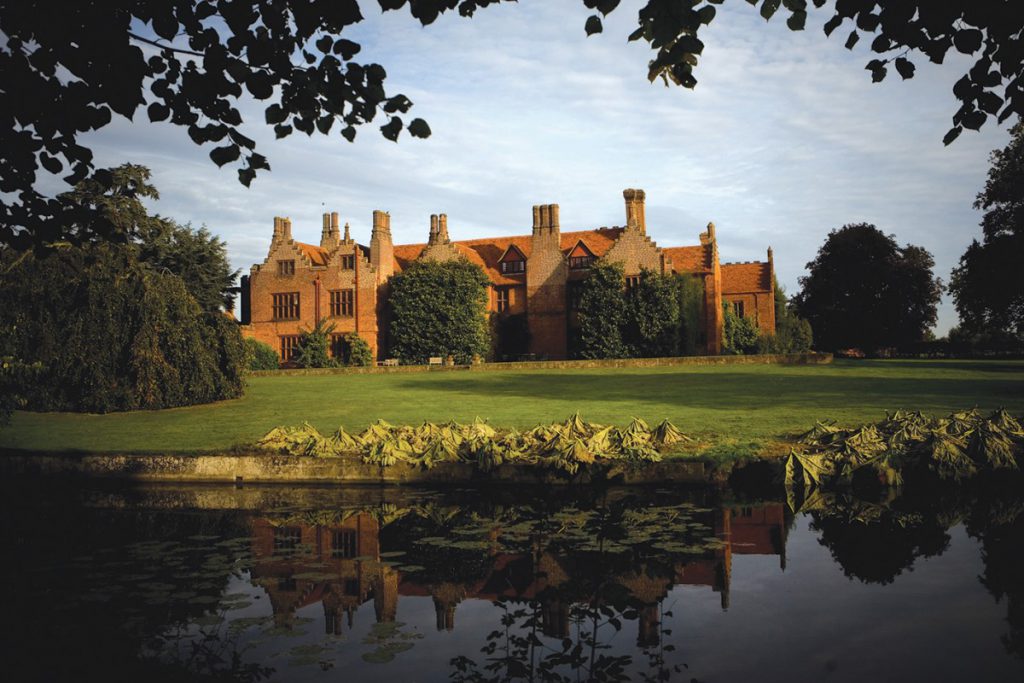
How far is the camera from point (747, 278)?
5631 cm

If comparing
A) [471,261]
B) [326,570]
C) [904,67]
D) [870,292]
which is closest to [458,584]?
[326,570]

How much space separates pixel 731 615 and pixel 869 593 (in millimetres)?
1343

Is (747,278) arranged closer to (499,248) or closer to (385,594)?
(499,248)

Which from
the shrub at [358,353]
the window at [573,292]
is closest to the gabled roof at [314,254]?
the shrub at [358,353]

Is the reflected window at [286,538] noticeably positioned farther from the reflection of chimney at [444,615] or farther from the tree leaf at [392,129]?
the tree leaf at [392,129]

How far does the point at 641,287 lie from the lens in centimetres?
4291

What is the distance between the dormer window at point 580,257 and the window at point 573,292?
3.15 ft

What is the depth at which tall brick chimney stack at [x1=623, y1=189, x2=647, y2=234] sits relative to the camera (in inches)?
1769

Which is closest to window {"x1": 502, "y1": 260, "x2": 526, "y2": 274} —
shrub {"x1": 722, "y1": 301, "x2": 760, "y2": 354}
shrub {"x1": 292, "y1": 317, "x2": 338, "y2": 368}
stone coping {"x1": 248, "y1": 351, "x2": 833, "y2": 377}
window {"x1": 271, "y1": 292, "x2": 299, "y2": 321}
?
shrub {"x1": 292, "y1": 317, "x2": 338, "y2": 368}

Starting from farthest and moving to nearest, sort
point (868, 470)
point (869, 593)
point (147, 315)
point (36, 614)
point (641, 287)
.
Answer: point (641, 287)
point (147, 315)
point (868, 470)
point (869, 593)
point (36, 614)

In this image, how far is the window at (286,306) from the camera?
4953cm

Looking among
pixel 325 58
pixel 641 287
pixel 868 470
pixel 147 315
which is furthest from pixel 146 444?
pixel 641 287

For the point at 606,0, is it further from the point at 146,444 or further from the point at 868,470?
the point at 146,444

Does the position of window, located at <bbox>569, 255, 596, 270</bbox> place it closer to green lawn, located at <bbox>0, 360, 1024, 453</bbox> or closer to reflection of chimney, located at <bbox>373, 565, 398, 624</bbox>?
green lawn, located at <bbox>0, 360, 1024, 453</bbox>
